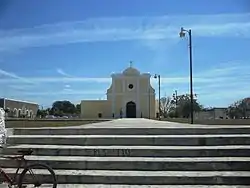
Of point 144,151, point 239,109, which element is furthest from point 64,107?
point 144,151

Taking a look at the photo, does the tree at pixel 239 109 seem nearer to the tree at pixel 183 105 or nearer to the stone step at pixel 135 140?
the tree at pixel 183 105

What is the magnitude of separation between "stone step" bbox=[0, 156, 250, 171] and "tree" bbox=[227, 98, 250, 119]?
92216 mm

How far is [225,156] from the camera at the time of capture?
8539 mm

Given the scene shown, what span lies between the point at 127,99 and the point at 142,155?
86.2 meters

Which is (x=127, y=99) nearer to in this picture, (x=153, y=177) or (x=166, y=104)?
(x=166, y=104)

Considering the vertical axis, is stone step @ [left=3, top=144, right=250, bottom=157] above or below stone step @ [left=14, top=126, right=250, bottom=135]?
below

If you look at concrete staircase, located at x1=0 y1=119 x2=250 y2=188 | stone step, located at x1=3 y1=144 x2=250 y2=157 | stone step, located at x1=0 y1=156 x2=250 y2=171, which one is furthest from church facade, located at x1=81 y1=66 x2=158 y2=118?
stone step, located at x1=0 y1=156 x2=250 y2=171

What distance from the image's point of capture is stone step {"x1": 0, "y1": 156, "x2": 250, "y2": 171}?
812cm

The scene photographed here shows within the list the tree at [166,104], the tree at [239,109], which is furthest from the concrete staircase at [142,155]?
the tree at [166,104]

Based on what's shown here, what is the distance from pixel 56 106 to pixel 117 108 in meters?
45.2

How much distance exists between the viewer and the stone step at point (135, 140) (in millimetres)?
9250

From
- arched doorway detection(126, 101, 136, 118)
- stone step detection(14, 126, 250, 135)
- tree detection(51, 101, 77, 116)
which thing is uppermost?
tree detection(51, 101, 77, 116)

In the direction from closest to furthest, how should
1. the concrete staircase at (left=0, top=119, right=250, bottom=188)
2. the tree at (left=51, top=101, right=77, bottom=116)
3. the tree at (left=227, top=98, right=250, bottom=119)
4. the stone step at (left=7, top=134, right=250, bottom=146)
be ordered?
the concrete staircase at (left=0, top=119, right=250, bottom=188), the stone step at (left=7, top=134, right=250, bottom=146), the tree at (left=227, top=98, right=250, bottom=119), the tree at (left=51, top=101, right=77, bottom=116)

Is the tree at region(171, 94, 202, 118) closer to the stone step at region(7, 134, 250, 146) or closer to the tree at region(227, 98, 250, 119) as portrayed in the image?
the tree at region(227, 98, 250, 119)
